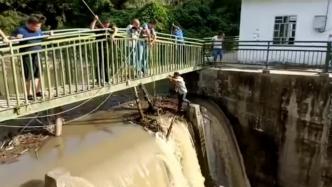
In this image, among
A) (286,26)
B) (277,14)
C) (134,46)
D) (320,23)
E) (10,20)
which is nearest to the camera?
(134,46)

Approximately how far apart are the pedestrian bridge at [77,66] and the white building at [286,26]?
5372mm

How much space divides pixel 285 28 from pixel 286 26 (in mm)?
91

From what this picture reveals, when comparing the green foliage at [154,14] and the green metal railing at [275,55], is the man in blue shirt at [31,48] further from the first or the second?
the green foliage at [154,14]

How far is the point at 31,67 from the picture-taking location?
6398mm

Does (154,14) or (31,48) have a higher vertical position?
(154,14)

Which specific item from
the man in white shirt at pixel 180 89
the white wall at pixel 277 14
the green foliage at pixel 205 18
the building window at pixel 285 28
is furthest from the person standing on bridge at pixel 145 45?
the green foliage at pixel 205 18

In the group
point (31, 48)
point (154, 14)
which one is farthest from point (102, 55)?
point (154, 14)

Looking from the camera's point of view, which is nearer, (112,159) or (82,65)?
(112,159)

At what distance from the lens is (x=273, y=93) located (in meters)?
10.7

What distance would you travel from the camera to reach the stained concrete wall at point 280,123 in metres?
10.2

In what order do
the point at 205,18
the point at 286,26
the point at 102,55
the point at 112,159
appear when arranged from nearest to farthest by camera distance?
1. the point at 112,159
2. the point at 102,55
3. the point at 286,26
4. the point at 205,18

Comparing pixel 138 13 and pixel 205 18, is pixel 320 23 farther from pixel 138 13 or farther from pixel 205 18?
pixel 138 13

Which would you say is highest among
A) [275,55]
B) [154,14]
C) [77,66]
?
[154,14]

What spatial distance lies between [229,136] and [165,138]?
340cm
